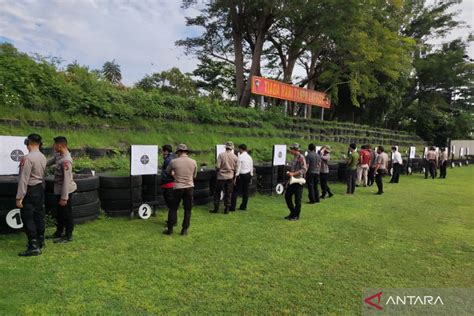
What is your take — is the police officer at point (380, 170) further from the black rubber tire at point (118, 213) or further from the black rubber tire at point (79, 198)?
the black rubber tire at point (79, 198)

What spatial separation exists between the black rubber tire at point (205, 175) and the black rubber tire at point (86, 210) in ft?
8.44

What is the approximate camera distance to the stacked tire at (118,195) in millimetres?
7199

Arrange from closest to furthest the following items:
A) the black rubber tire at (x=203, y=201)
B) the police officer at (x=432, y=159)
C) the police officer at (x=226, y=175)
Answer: the police officer at (x=226, y=175)
the black rubber tire at (x=203, y=201)
the police officer at (x=432, y=159)

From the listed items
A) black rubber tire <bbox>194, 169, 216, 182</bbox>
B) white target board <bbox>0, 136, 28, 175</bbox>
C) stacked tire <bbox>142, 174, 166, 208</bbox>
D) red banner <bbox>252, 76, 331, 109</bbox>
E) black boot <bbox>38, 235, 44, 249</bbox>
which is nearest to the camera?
black boot <bbox>38, 235, 44, 249</bbox>

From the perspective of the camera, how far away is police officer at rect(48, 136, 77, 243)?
548 cm

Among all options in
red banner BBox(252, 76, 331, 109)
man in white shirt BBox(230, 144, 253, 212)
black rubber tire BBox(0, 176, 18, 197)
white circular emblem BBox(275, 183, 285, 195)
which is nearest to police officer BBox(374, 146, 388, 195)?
white circular emblem BBox(275, 183, 285, 195)

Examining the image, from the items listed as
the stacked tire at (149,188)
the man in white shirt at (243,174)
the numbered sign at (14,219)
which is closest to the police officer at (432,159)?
the man in white shirt at (243,174)

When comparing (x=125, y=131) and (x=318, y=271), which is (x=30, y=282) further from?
(x=125, y=131)

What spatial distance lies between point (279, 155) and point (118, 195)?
219 inches

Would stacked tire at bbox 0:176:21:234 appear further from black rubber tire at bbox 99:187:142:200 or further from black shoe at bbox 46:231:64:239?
black rubber tire at bbox 99:187:142:200

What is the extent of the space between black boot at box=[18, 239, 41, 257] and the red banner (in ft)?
47.9

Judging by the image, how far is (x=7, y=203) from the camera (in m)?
5.74

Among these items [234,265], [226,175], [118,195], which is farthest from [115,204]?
[234,265]

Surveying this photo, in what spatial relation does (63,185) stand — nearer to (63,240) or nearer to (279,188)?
(63,240)
